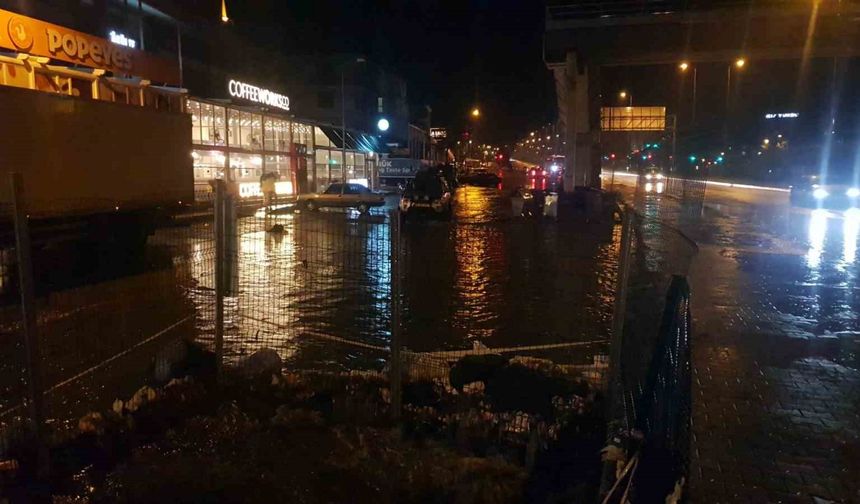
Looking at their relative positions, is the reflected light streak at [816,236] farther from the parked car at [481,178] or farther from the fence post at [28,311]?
the parked car at [481,178]

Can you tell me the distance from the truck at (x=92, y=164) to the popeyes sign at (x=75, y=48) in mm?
878

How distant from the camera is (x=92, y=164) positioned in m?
14.0

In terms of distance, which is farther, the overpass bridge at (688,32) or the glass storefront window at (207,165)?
the glass storefront window at (207,165)

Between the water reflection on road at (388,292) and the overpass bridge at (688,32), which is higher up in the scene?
the overpass bridge at (688,32)

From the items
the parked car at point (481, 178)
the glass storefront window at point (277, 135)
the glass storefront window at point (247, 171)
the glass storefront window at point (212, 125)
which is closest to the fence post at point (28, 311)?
the glass storefront window at point (212, 125)

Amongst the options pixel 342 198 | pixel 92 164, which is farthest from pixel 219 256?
pixel 342 198

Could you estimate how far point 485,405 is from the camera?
562 cm

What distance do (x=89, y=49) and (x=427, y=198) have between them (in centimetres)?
1430

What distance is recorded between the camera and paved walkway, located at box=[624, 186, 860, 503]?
4492 mm

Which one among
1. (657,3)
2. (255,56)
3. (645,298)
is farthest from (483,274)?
(255,56)

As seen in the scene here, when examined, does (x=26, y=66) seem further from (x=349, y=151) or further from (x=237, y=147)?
(x=349, y=151)

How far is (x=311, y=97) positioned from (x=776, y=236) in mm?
43916

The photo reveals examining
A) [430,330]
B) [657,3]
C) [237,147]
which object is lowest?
[430,330]

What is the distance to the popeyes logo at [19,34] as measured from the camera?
13.0m
